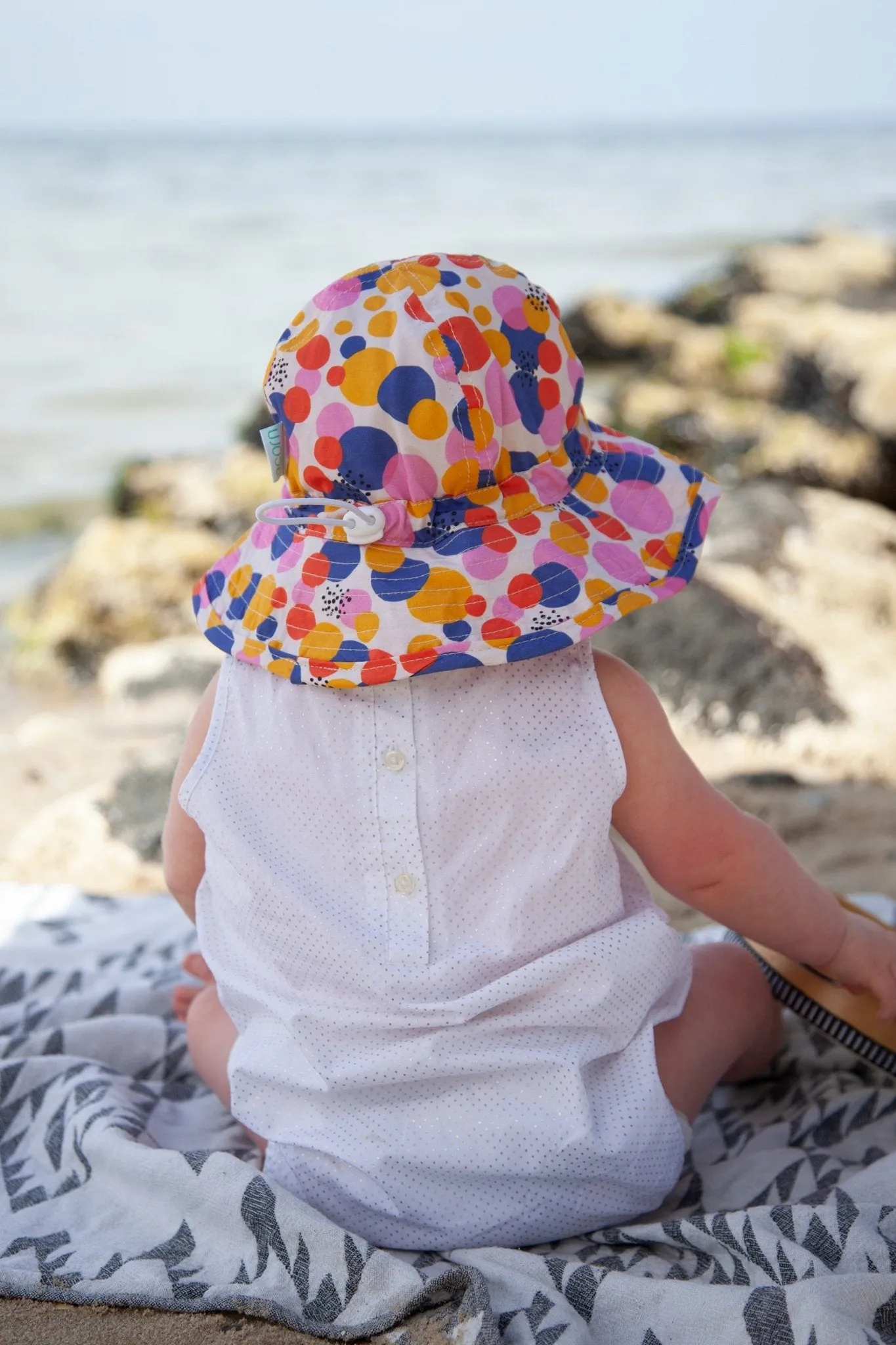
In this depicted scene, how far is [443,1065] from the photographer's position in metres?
1.29

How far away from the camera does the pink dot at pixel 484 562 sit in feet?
4.08

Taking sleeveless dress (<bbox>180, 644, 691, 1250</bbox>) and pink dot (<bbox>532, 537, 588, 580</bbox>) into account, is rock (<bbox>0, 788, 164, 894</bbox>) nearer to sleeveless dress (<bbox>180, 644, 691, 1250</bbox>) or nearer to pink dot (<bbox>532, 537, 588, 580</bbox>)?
sleeveless dress (<bbox>180, 644, 691, 1250</bbox>)

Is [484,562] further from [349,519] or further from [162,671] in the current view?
[162,671]

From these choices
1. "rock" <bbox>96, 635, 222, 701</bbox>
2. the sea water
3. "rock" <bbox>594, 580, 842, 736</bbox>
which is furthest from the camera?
the sea water

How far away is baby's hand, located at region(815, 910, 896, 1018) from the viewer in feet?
4.89

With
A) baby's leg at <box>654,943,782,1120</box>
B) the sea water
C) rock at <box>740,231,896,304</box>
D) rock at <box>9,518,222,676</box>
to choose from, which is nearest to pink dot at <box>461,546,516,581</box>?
baby's leg at <box>654,943,782,1120</box>

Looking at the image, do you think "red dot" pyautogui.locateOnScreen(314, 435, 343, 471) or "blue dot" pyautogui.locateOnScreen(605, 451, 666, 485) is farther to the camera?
"blue dot" pyautogui.locateOnScreen(605, 451, 666, 485)

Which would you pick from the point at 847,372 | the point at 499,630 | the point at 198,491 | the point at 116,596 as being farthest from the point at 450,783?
the point at 198,491

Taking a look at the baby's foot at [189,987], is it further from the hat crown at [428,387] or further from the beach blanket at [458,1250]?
the hat crown at [428,387]

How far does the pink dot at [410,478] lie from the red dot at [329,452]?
0.05m

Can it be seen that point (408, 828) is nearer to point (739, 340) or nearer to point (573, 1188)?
point (573, 1188)

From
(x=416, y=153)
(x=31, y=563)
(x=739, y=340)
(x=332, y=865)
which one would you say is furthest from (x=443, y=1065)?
(x=416, y=153)

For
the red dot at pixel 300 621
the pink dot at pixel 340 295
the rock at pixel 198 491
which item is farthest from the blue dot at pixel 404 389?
the rock at pixel 198 491

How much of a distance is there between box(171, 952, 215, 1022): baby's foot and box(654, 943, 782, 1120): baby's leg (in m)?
0.60
